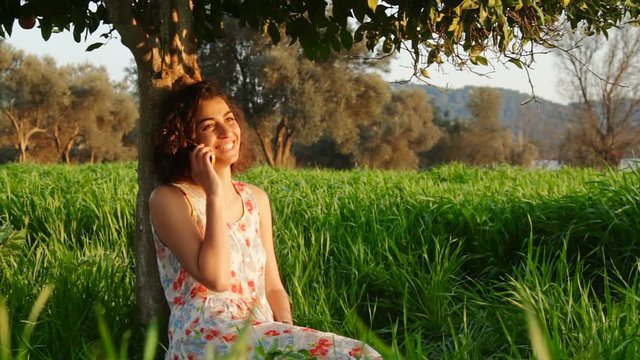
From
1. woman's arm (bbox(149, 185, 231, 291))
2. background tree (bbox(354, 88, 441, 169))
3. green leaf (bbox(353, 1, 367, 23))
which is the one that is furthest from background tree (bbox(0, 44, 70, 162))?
woman's arm (bbox(149, 185, 231, 291))

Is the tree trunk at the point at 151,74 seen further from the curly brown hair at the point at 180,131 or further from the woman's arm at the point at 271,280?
the woman's arm at the point at 271,280

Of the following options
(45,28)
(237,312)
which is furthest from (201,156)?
(45,28)

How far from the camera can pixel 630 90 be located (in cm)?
3828

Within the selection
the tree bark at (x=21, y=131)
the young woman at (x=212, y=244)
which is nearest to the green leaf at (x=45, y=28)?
the young woman at (x=212, y=244)

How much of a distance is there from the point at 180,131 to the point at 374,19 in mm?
1381

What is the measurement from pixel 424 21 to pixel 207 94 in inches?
51.7

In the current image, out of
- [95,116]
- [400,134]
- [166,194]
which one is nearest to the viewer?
[166,194]

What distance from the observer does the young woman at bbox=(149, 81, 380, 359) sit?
280 cm

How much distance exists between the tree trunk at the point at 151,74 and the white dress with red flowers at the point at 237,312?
2.12 ft

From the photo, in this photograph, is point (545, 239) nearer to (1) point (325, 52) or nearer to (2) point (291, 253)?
(2) point (291, 253)

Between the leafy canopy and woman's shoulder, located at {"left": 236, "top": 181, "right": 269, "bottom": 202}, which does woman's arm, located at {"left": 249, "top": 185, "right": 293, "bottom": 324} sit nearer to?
woman's shoulder, located at {"left": 236, "top": 181, "right": 269, "bottom": 202}

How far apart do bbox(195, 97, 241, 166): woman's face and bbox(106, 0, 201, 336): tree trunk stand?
1.63 ft

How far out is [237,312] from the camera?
301cm

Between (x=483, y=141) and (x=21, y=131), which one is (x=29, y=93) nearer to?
(x=21, y=131)
